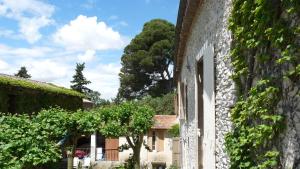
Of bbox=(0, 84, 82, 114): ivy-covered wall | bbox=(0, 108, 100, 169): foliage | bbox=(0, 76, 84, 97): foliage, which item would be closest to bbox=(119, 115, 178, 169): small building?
bbox=(0, 76, 84, 97): foliage

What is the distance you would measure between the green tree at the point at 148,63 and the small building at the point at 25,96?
76.1ft

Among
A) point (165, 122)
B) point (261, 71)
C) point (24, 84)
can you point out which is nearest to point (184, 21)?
point (261, 71)

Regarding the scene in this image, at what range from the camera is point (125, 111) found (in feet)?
55.8

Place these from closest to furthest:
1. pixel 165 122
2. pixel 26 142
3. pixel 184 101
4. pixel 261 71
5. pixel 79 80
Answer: pixel 261 71, pixel 26 142, pixel 184 101, pixel 165 122, pixel 79 80

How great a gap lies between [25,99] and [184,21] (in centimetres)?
1191

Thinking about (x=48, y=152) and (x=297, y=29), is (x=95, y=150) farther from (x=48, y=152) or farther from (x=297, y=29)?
(x=297, y=29)

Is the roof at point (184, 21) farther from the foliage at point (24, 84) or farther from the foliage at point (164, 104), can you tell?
the foliage at point (164, 104)

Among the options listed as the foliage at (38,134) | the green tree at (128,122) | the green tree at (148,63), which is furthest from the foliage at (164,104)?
the foliage at (38,134)

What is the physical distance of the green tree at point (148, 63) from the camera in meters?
45.3

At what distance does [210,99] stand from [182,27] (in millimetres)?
4178

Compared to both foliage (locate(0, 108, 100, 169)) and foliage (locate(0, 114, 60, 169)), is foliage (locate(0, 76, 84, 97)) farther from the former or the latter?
foliage (locate(0, 114, 60, 169))

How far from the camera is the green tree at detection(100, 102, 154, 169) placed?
16688mm

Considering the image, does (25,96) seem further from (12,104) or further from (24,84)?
(12,104)

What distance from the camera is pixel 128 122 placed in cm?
1717
